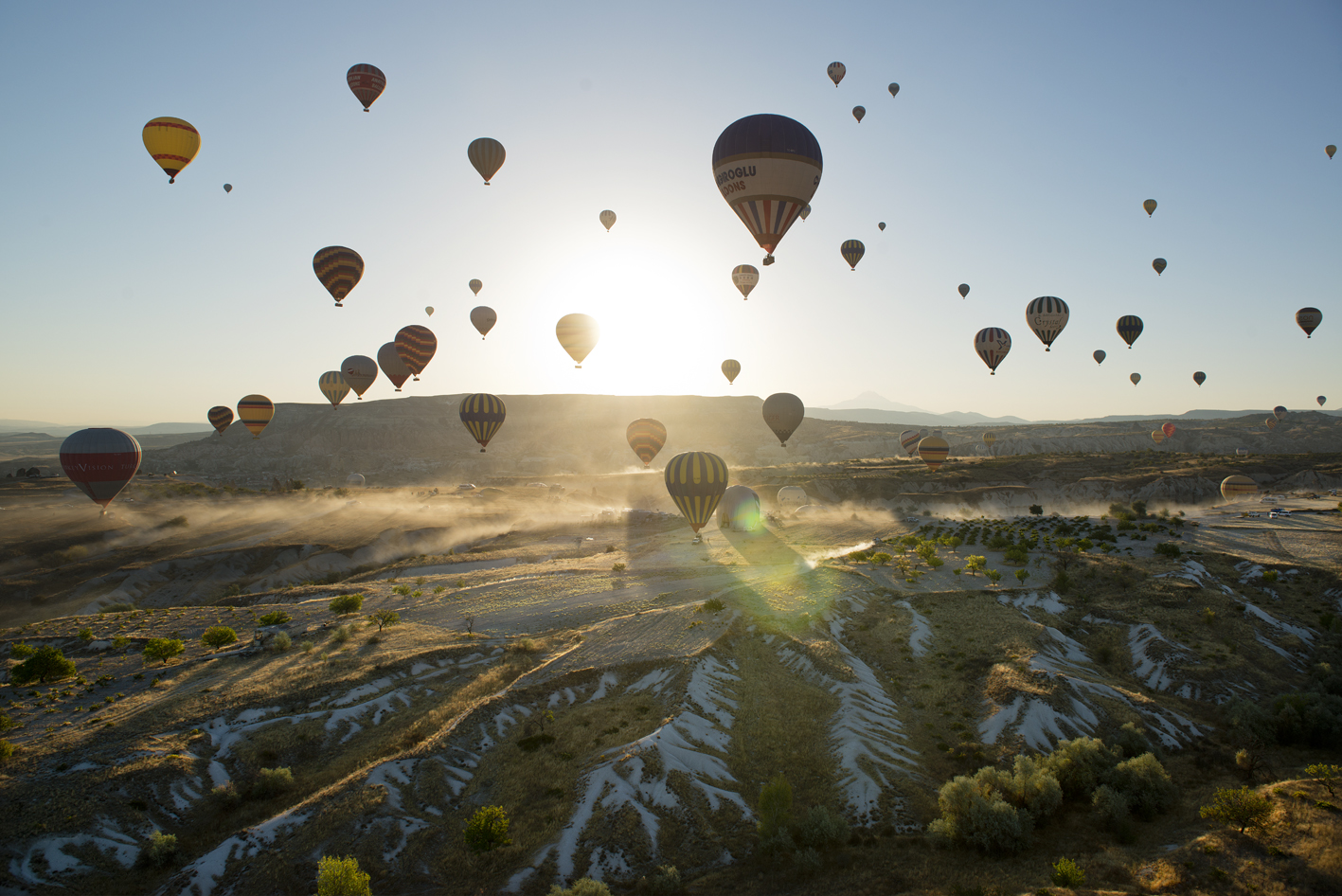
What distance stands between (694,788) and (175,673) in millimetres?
23655

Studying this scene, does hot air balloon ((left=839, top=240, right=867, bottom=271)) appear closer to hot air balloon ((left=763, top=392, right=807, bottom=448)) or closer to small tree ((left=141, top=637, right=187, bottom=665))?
hot air balloon ((left=763, top=392, right=807, bottom=448))

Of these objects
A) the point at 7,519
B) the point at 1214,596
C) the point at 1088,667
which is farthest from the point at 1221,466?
the point at 7,519

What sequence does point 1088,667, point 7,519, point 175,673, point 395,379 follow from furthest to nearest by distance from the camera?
1. point 395,379
2. point 7,519
3. point 1088,667
4. point 175,673

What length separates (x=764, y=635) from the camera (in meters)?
30.6

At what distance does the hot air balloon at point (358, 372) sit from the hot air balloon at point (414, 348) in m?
14.1

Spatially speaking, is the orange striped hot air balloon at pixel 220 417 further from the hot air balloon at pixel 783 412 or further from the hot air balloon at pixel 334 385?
the hot air balloon at pixel 783 412

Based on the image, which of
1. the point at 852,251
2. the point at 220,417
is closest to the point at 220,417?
the point at 220,417

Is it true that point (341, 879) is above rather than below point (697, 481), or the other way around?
below

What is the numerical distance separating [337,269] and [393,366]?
17.2 meters

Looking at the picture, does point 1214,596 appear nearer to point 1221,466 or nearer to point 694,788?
point 694,788

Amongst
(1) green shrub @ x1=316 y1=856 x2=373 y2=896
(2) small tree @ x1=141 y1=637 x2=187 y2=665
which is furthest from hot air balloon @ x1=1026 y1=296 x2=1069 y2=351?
(2) small tree @ x1=141 y1=637 x2=187 y2=665

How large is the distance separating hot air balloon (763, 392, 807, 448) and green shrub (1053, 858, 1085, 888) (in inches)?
1685

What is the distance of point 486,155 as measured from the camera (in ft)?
161

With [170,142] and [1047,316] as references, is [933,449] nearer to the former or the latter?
[1047,316]
